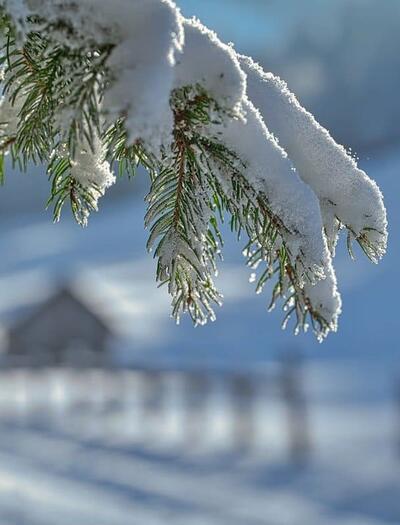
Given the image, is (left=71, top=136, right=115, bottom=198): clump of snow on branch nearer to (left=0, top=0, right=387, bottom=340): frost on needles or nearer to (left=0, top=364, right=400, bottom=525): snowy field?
(left=0, top=0, right=387, bottom=340): frost on needles

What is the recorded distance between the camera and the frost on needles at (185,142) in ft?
3.76

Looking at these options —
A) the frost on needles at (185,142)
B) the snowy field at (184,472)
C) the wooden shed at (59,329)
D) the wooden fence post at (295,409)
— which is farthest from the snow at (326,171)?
the wooden shed at (59,329)

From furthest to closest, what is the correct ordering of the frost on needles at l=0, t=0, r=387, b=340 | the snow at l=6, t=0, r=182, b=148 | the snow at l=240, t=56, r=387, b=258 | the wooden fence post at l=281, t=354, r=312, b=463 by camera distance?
the wooden fence post at l=281, t=354, r=312, b=463, the snow at l=240, t=56, r=387, b=258, the frost on needles at l=0, t=0, r=387, b=340, the snow at l=6, t=0, r=182, b=148

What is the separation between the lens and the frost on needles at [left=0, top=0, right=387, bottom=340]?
1145 millimetres

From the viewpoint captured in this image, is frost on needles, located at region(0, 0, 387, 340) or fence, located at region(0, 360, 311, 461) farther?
fence, located at region(0, 360, 311, 461)

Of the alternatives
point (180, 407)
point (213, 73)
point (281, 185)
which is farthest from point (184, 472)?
point (213, 73)

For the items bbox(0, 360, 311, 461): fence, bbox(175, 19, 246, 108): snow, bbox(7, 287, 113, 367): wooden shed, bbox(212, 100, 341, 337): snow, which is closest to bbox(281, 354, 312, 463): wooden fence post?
bbox(0, 360, 311, 461): fence

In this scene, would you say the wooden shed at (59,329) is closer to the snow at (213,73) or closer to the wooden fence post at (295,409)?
the wooden fence post at (295,409)

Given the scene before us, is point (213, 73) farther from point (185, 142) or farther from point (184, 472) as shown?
point (184, 472)

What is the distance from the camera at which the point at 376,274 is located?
153 ft

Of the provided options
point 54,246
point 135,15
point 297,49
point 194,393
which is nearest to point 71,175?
point 135,15

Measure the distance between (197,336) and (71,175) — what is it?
37526mm

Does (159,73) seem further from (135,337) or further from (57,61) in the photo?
(135,337)

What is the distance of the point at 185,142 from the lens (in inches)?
54.0
